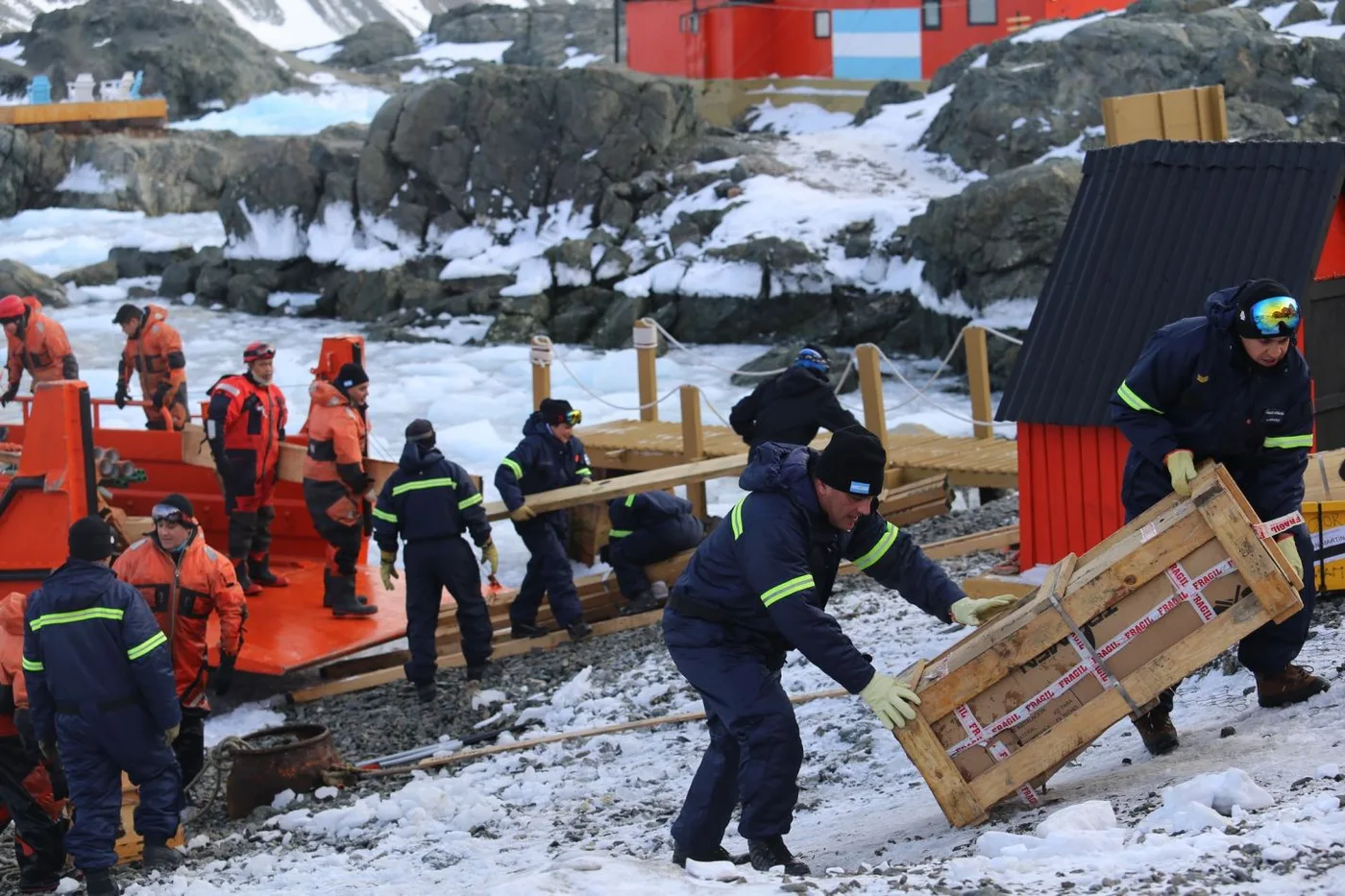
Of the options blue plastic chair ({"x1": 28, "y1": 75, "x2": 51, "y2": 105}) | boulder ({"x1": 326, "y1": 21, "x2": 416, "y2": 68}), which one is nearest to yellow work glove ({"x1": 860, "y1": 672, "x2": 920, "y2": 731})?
blue plastic chair ({"x1": 28, "y1": 75, "x2": 51, "y2": 105})

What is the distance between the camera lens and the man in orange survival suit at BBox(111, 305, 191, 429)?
42.4 ft

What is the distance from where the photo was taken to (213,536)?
12641 millimetres

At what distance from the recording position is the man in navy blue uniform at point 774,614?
196 inches

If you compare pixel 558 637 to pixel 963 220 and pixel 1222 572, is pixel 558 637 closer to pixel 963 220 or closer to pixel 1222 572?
pixel 1222 572

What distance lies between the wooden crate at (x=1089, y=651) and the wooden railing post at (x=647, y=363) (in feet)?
32.3

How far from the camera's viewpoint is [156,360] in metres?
13.0

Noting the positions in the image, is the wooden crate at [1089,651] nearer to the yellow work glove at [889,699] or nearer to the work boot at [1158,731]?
the yellow work glove at [889,699]

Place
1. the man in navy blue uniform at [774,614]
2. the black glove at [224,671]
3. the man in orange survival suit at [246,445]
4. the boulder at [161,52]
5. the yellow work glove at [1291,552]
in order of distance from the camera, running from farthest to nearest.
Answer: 1. the boulder at [161,52]
2. the man in orange survival suit at [246,445]
3. the black glove at [224,671]
4. the yellow work glove at [1291,552]
5. the man in navy blue uniform at [774,614]

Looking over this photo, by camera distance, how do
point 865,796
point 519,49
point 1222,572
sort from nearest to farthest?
point 1222,572 → point 865,796 → point 519,49

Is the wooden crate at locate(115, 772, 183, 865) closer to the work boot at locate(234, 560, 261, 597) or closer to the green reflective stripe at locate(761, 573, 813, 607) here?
the green reflective stripe at locate(761, 573, 813, 607)

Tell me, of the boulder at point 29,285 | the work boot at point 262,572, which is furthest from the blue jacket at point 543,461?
the boulder at point 29,285

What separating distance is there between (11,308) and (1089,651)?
1033cm

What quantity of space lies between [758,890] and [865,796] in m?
2.06

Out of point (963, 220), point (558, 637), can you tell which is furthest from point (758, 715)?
point (963, 220)
